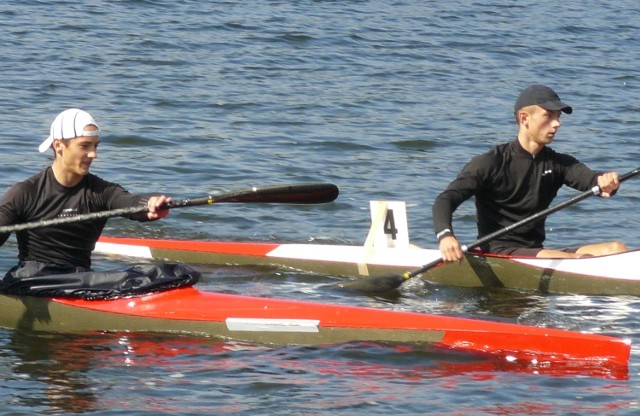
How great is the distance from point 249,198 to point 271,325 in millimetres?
950

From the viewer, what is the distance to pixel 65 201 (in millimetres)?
7949

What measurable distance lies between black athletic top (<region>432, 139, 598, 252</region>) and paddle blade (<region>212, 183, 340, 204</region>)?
0.99 m

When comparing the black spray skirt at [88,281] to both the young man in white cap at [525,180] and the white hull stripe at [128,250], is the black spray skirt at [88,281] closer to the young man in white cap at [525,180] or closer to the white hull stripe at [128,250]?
the young man in white cap at [525,180]

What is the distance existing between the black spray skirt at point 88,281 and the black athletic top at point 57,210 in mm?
85

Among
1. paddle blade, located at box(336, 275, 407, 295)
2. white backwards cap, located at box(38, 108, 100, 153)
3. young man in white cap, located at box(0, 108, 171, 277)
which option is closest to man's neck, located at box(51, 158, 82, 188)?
young man in white cap, located at box(0, 108, 171, 277)

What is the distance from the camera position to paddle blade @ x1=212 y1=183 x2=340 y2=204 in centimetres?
838

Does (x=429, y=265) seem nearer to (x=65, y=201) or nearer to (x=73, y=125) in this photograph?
(x=65, y=201)

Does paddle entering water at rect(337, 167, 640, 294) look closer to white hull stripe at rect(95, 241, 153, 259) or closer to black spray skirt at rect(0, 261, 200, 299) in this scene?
black spray skirt at rect(0, 261, 200, 299)

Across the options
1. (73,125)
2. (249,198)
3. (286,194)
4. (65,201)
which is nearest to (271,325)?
(249,198)

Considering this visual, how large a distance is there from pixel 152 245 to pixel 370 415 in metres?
4.38

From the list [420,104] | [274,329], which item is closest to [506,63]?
[420,104]

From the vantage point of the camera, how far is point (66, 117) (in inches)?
303

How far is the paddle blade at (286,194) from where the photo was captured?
838cm

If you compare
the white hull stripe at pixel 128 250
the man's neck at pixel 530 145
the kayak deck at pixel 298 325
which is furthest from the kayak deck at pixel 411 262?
the kayak deck at pixel 298 325
